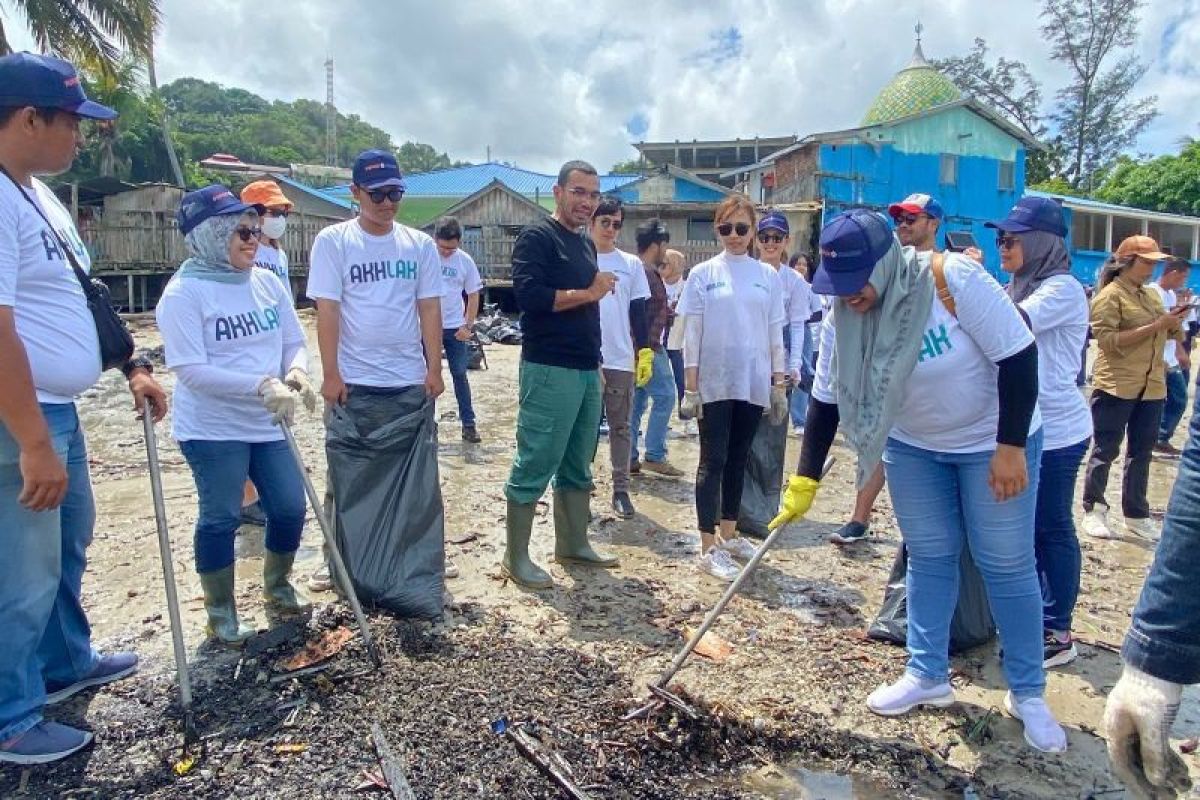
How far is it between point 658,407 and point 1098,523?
3.22m

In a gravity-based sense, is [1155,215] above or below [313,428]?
above

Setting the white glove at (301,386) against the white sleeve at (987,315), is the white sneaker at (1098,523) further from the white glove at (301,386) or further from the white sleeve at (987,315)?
the white glove at (301,386)

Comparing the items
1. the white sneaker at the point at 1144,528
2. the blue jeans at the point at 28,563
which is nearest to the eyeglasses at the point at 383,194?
the blue jeans at the point at 28,563

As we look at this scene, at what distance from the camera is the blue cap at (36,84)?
2455 millimetres

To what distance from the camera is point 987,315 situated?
2.61m

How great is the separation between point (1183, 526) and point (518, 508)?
3.14 metres

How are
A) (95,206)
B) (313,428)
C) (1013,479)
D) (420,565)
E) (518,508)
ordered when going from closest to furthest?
1. (1013,479)
2. (420,565)
3. (518,508)
4. (313,428)
5. (95,206)

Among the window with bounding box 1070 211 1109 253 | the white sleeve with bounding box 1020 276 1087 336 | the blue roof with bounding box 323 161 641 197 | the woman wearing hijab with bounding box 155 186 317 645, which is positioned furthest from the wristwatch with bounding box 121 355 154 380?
the window with bounding box 1070 211 1109 253

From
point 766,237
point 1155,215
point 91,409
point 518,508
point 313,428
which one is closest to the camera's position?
point 518,508

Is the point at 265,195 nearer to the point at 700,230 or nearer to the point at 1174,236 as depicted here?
the point at 700,230

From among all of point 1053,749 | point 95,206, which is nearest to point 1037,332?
point 1053,749

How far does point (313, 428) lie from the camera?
7.78m

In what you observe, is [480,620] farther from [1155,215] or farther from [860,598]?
[1155,215]

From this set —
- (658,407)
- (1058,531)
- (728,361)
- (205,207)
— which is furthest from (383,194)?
(658,407)
